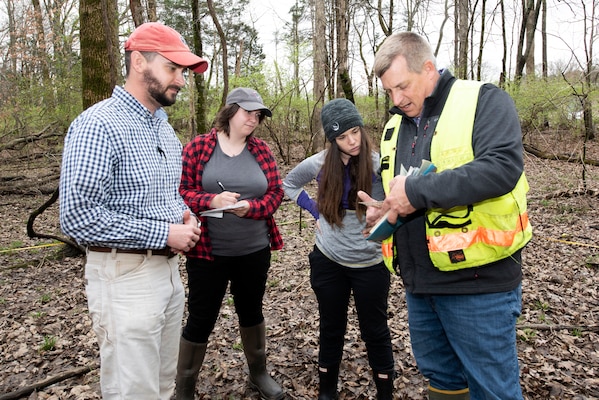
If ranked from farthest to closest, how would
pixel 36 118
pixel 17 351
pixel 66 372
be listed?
pixel 36 118 → pixel 17 351 → pixel 66 372

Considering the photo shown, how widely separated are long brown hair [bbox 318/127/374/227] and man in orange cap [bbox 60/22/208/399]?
95 cm

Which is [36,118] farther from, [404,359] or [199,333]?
[404,359]

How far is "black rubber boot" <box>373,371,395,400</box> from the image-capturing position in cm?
278

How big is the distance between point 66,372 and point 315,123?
873cm

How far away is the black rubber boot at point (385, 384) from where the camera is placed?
278 centimetres

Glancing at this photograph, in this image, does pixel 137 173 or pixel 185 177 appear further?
pixel 185 177

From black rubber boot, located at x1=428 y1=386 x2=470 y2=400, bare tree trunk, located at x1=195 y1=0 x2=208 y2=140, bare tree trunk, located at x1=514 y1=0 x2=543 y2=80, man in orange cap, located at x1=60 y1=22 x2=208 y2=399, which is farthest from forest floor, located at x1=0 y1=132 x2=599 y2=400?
bare tree trunk, located at x1=514 y1=0 x2=543 y2=80

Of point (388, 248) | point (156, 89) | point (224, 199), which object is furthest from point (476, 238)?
point (156, 89)

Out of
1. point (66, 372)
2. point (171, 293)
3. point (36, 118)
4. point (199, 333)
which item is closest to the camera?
point (171, 293)

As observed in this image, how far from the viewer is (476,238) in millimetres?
1706

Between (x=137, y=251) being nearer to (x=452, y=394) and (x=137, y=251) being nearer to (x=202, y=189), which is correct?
(x=202, y=189)

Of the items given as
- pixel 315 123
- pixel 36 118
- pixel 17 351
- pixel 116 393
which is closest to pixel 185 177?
pixel 116 393

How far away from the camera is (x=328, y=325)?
9.45ft

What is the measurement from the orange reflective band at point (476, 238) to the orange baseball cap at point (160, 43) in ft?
4.78
